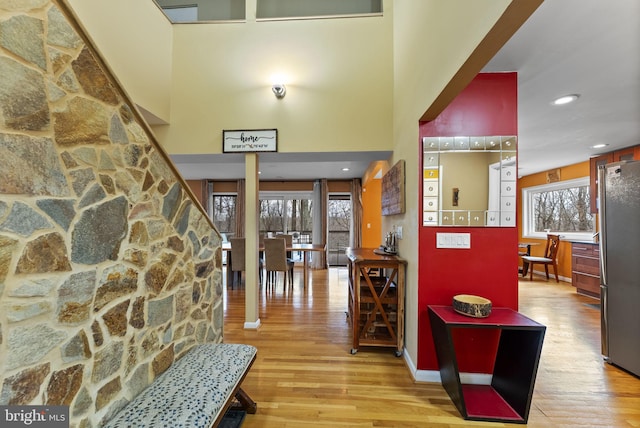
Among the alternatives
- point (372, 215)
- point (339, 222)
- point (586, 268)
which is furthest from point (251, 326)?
point (586, 268)

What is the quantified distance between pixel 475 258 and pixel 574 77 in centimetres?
174

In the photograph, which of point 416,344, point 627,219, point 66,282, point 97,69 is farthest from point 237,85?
point 627,219

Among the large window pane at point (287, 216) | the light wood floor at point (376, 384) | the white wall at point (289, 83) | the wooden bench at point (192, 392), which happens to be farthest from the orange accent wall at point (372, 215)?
the wooden bench at point (192, 392)

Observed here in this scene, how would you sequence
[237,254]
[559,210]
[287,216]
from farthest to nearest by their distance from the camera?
[287,216] < [559,210] < [237,254]

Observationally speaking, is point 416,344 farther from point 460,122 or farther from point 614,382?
point 460,122

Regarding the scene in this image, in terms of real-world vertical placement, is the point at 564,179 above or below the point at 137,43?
below

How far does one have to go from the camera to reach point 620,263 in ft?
7.52

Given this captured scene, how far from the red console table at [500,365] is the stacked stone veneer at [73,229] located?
1.81 m

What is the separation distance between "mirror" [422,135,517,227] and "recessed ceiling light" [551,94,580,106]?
3.66ft

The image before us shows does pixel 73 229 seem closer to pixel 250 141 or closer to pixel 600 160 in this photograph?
pixel 250 141

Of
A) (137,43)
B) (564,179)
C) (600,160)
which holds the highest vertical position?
(137,43)

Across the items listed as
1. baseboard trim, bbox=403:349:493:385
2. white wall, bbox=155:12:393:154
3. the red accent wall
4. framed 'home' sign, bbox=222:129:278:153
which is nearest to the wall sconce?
white wall, bbox=155:12:393:154

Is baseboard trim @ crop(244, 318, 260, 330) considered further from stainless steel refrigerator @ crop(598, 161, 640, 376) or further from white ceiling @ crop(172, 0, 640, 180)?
stainless steel refrigerator @ crop(598, 161, 640, 376)

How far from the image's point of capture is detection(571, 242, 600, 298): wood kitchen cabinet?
407 centimetres
